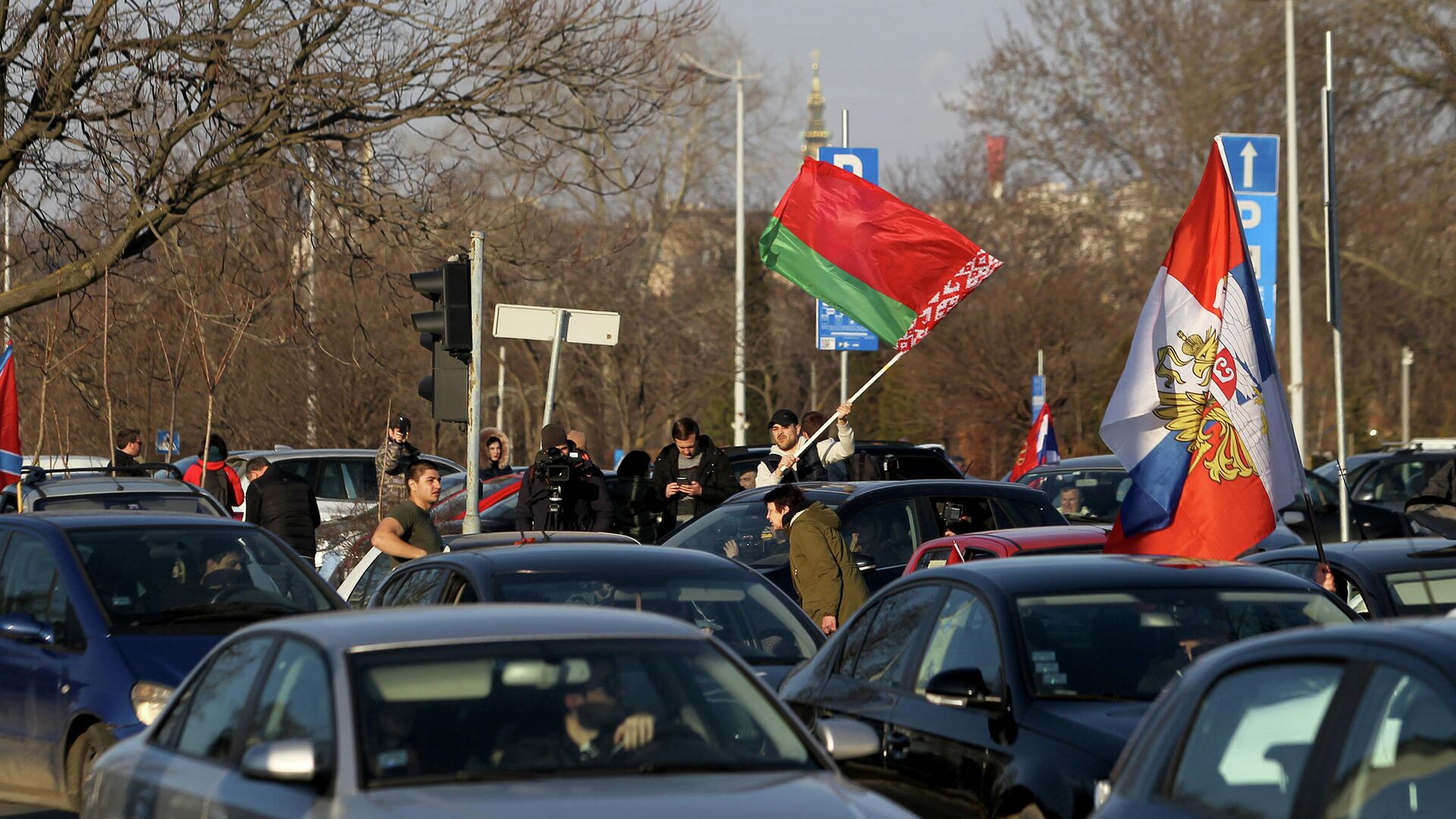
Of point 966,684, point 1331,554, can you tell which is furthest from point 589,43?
point 966,684

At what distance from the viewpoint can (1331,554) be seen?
930 centimetres

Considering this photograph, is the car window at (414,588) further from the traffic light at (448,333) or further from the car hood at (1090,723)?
the traffic light at (448,333)

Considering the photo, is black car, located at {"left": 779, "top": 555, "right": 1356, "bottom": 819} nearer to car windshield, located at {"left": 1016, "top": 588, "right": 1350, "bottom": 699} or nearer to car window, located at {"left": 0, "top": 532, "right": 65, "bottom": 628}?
car windshield, located at {"left": 1016, "top": 588, "right": 1350, "bottom": 699}

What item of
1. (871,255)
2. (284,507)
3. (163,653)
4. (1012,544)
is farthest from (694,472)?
(163,653)

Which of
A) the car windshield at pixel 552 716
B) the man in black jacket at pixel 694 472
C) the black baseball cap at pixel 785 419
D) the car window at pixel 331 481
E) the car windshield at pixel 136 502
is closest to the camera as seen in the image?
the car windshield at pixel 552 716

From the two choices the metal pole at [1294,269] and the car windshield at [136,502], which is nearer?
the car windshield at [136,502]

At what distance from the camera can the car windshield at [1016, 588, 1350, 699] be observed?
6957 mm

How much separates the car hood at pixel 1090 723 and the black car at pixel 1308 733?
5.42 feet

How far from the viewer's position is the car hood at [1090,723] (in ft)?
20.9

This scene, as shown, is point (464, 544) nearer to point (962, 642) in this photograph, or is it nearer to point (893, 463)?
point (962, 642)

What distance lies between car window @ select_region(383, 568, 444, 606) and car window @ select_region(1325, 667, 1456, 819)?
18.9 feet

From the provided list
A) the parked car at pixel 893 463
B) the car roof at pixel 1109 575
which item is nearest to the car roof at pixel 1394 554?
the car roof at pixel 1109 575

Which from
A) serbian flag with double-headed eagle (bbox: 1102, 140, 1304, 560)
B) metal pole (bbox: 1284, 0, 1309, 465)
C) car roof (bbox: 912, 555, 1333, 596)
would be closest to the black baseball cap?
serbian flag with double-headed eagle (bbox: 1102, 140, 1304, 560)

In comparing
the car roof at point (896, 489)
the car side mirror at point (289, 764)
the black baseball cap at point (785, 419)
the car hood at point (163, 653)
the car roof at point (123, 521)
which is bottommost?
the car hood at point (163, 653)
